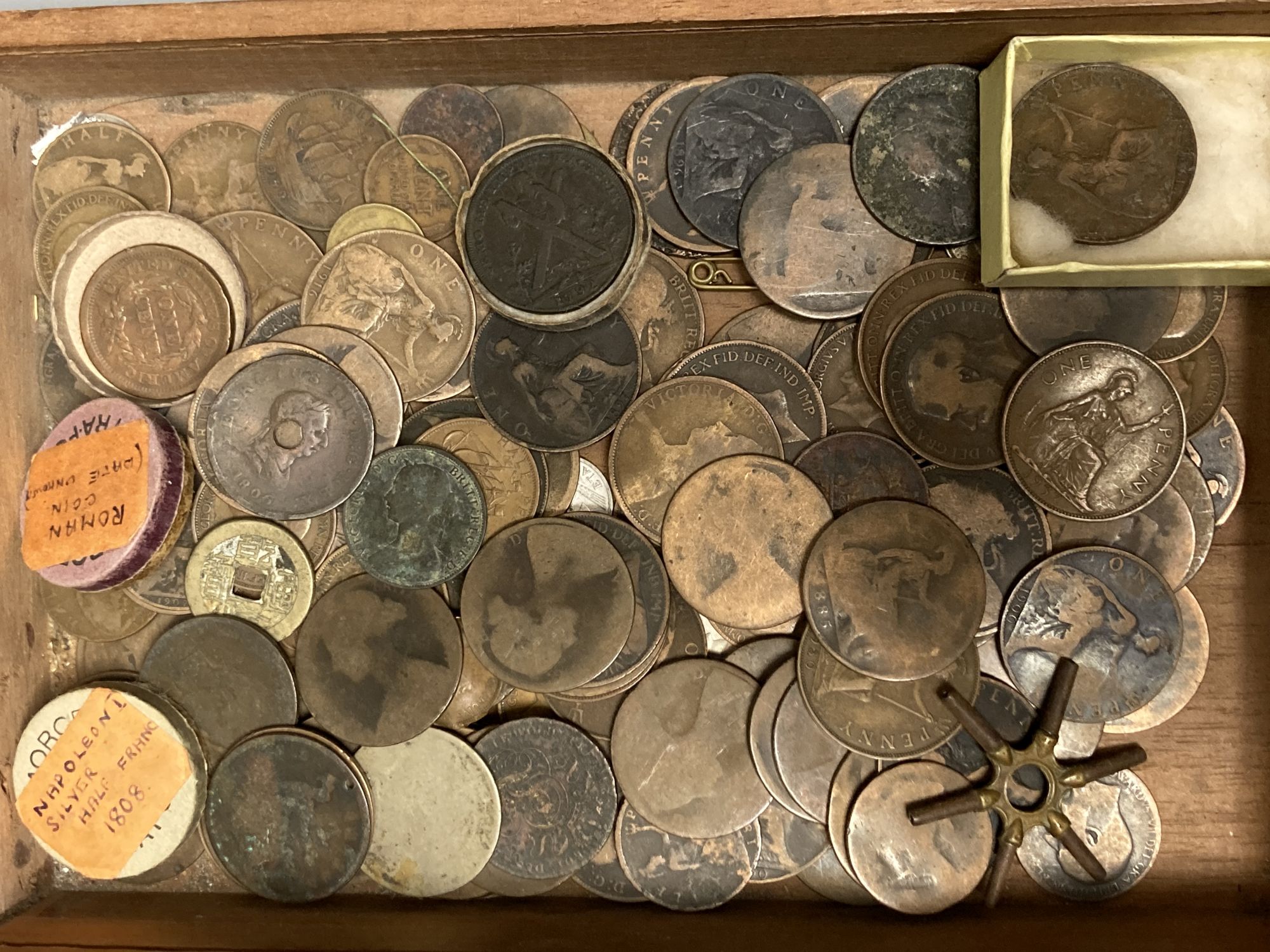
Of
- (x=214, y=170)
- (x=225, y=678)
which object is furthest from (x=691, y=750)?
(x=214, y=170)

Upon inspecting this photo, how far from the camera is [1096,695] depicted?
1649 mm

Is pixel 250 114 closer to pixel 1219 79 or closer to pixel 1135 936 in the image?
pixel 1219 79

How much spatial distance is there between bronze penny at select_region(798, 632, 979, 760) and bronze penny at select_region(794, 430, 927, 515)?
0.30 meters

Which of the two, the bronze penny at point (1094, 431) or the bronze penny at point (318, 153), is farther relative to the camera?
the bronze penny at point (318, 153)

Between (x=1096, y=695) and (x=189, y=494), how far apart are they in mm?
1937

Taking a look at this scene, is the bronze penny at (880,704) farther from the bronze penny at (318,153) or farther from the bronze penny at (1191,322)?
the bronze penny at (318,153)

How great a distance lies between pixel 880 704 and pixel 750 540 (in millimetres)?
416

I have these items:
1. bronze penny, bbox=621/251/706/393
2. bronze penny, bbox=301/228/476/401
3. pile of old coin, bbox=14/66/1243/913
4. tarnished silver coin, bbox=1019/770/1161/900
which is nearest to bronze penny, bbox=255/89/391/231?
pile of old coin, bbox=14/66/1243/913

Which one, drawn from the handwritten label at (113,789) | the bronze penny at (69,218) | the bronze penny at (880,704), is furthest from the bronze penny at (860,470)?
the bronze penny at (69,218)

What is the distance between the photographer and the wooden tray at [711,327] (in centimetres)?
150

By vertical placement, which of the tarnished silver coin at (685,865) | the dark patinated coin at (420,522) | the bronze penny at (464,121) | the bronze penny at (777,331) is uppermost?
the bronze penny at (464,121)

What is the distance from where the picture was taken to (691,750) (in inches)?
66.5

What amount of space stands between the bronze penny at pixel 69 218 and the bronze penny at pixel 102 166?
17 millimetres

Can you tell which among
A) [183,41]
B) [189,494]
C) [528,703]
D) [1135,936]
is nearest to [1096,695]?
[1135,936]
